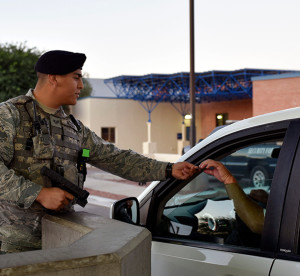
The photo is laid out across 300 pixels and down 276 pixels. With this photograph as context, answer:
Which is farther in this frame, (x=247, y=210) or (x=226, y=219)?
(x=226, y=219)

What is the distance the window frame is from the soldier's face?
0.71 metres

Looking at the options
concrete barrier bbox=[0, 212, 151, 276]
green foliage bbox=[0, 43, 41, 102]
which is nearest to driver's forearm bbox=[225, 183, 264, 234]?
concrete barrier bbox=[0, 212, 151, 276]

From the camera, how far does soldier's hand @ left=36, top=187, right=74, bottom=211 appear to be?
2.19 metres

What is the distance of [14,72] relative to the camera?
30.0m

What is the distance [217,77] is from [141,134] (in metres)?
7.64

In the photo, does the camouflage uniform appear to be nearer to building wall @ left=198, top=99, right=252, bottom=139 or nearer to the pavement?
the pavement

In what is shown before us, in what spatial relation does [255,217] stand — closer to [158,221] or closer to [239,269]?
[239,269]

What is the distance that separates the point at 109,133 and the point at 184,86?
662cm

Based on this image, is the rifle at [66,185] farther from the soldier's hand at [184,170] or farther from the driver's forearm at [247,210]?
the driver's forearm at [247,210]

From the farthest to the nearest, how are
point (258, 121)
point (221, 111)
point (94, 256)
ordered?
point (221, 111) < point (258, 121) < point (94, 256)

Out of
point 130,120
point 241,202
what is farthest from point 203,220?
point 130,120

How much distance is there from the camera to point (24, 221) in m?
2.54

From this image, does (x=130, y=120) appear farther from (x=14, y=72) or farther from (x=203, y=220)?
(x=203, y=220)

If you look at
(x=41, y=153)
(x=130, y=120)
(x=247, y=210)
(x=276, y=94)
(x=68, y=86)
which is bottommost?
(x=130, y=120)
